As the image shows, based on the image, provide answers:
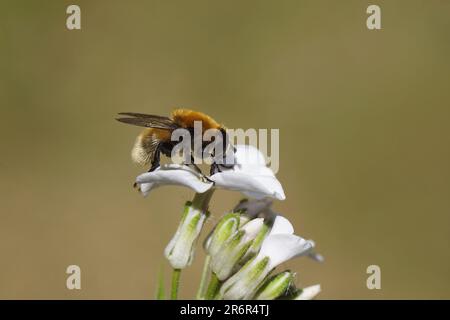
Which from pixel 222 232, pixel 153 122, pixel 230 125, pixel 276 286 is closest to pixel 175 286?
pixel 222 232

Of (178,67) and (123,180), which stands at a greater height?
(178,67)

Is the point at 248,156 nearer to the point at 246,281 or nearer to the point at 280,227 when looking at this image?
the point at 280,227

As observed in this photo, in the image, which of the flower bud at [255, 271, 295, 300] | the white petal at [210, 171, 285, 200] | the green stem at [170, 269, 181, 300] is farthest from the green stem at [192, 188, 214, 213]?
the flower bud at [255, 271, 295, 300]
